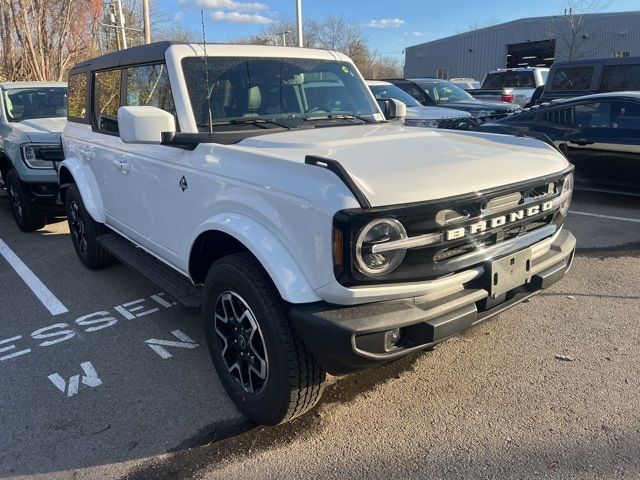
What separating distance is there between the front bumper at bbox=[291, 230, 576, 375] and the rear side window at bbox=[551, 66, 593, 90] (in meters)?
10.2

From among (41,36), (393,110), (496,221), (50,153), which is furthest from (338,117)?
(41,36)

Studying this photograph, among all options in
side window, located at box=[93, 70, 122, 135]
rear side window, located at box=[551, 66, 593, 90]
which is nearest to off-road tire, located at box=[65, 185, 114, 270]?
side window, located at box=[93, 70, 122, 135]

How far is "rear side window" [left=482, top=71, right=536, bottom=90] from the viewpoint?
17.7 metres

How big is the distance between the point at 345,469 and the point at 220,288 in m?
1.11

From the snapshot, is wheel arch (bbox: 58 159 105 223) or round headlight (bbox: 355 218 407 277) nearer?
round headlight (bbox: 355 218 407 277)

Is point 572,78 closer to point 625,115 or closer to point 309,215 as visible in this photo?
point 625,115

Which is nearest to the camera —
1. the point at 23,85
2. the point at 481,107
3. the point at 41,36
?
the point at 23,85

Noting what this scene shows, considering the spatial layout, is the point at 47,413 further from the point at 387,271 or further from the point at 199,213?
the point at 387,271

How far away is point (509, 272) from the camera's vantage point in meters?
2.63

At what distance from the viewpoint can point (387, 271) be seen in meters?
2.31

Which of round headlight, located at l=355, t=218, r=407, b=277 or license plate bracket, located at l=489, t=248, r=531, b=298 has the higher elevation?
round headlight, located at l=355, t=218, r=407, b=277

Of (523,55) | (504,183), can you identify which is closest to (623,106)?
(504,183)

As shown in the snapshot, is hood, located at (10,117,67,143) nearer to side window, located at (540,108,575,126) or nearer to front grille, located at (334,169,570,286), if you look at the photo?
front grille, located at (334,169,570,286)

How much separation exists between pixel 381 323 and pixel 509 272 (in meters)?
0.82
